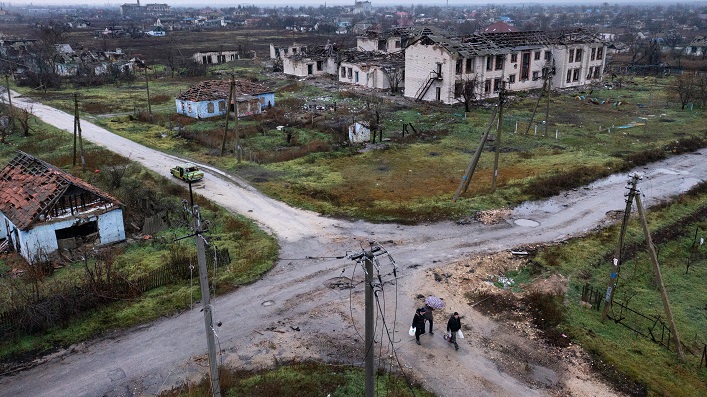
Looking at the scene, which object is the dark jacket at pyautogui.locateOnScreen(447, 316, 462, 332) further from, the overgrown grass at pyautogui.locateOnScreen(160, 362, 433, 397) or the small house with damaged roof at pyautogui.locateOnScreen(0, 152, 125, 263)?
the small house with damaged roof at pyautogui.locateOnScreen(0, 152, 125, 263)

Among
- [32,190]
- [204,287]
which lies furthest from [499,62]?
[204,287]

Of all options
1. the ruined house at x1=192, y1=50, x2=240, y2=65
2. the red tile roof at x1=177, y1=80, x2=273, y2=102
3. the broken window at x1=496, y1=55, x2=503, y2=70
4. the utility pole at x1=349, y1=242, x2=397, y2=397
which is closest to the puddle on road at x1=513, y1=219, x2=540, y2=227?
the utility pole at x1=349, y1=242, x2=397, y2=397

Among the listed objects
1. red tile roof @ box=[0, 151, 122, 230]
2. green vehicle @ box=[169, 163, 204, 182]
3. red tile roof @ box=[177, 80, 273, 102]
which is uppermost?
red tile roof @ box=[177, 80, 273, 102]

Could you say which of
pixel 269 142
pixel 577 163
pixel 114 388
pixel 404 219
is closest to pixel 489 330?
pixel 404 219

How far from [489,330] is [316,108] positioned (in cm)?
3686

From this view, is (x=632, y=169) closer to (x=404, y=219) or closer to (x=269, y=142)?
(x=404, y=219)

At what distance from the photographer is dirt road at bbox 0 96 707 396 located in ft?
45.7

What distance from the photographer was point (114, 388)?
13648 mm

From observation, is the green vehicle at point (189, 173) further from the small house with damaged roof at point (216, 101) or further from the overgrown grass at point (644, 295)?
the overgrown grass at point (644, 295)

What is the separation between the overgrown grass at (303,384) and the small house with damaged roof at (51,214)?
10476mm

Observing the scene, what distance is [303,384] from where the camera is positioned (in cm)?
1367

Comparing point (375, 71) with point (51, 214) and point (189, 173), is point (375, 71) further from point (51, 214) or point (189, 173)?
point (51, 214)

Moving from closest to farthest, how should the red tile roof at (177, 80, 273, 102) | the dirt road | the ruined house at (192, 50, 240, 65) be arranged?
the dirt road
the red tile roof at (177, 80, 273, 102)
the ruined house at (192, 50, 240, 65)

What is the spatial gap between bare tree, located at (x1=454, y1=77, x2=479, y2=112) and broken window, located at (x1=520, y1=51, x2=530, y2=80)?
25.9ft
